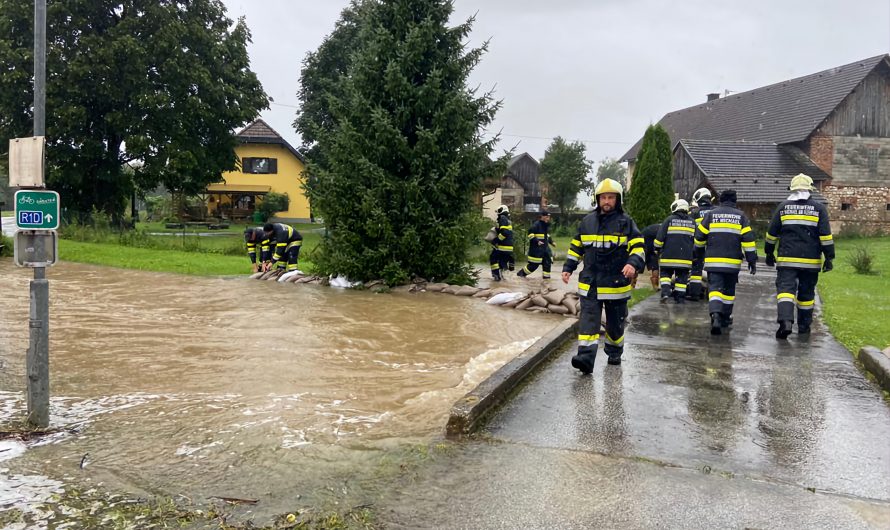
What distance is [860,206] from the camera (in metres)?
41.1

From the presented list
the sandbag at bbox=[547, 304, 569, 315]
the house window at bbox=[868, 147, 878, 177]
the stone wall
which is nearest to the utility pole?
the sandbag at bbox=[547, 304, 569, 315]

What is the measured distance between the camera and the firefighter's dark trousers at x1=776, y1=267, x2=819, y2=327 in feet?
29.8

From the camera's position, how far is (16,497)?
4.10 metres

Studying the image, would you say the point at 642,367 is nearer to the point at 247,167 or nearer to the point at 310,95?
the point at 310,95

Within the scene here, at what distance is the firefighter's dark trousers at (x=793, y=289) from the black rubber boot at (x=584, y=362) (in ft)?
11.2

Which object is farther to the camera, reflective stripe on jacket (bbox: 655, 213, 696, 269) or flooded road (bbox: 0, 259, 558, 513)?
reflective stripe on jacket (bbox: 655, 213, 696, 269)

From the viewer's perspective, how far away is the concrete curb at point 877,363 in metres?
6.68

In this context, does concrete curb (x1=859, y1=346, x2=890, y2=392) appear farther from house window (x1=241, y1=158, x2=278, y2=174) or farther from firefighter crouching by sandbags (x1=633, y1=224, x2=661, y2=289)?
house window (x1=241, y1=158, x2=278, y2=174)

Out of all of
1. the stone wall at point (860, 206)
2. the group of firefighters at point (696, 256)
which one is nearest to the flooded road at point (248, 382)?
the group of firefighters at point (696, 256)

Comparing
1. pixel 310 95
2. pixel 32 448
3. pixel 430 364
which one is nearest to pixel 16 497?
pixel 32 448

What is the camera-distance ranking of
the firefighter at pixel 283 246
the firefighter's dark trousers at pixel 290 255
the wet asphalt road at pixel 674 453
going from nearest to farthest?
the wet asphalt road at pixel 674 453
the firefighter at pixel 283 246
the firefighter's dark trousers at pixel 290 255

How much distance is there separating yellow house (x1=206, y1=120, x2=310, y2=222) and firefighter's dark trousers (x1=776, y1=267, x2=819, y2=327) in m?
48.6

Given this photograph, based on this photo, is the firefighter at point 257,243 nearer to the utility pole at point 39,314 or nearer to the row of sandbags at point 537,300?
the row of sandbags at point 537,300

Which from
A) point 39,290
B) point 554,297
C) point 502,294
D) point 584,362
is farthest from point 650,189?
point 39,290
